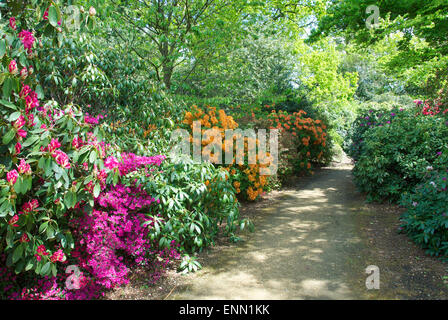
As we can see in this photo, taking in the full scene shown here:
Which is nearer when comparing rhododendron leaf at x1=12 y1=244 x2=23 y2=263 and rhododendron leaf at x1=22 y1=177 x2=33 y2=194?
rhododendron leaf at x1=22 y1=177 x2=33 y2=194

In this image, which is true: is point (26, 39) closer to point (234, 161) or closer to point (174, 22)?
point (234, 161)

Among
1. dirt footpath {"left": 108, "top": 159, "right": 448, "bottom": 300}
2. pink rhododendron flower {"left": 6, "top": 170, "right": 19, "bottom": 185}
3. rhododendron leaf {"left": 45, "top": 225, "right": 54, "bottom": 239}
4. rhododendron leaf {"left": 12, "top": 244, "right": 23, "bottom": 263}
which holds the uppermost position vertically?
pink rhododendron flower {"left": 6, "top": 170, "right": 19, "bottom": 185}

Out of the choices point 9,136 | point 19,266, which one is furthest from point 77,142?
point 19,266

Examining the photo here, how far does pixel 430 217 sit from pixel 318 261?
5.11 ft

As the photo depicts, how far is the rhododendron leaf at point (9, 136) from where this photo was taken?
85.4 inches

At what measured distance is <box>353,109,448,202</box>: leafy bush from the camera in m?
5.41

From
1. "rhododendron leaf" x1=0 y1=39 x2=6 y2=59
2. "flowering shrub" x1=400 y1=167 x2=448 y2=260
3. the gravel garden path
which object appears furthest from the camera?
"flowering shrub" x1=400 y1=167 x2=448 y2=260

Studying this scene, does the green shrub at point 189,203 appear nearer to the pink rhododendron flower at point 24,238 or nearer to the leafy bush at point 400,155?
the pink rhododendron flower at point 24,238

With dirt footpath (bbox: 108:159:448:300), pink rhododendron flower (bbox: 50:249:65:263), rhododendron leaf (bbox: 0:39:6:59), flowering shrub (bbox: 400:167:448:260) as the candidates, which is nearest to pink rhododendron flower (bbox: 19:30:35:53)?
rhododendron leaf (bbox: 0:39:6:59)

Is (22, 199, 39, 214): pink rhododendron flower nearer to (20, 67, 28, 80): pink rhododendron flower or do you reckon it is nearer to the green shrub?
(20, 67, 28, 80): pink rhododendron flower

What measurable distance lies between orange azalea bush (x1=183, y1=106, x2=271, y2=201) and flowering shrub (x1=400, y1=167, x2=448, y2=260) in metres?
2.50

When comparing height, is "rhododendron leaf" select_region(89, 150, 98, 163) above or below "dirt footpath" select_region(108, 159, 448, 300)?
above
